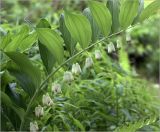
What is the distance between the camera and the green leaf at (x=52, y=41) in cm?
91

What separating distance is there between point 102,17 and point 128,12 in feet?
0.20

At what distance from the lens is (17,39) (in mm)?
977

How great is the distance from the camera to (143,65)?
4.02 meters

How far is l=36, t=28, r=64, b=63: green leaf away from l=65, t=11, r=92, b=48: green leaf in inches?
1.5

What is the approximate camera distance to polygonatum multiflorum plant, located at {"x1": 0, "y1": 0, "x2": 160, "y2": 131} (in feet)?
3.04

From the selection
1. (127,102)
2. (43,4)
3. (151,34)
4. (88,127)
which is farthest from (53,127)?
(151,34)

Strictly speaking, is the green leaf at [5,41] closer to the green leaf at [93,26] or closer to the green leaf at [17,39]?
the green leaf at [17,39]

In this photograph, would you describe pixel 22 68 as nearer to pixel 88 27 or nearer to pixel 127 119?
pixel 88 27

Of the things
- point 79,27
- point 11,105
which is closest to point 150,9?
point 79,27

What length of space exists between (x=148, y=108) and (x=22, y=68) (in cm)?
58

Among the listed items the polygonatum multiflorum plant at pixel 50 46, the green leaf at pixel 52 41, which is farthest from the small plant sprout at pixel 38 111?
the green leaf at pixel 52 41

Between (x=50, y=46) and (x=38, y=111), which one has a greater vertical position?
(x=50, y=46)

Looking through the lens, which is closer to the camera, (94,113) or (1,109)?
(1,109)

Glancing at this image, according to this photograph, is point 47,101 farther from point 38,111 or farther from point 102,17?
point 102,17
